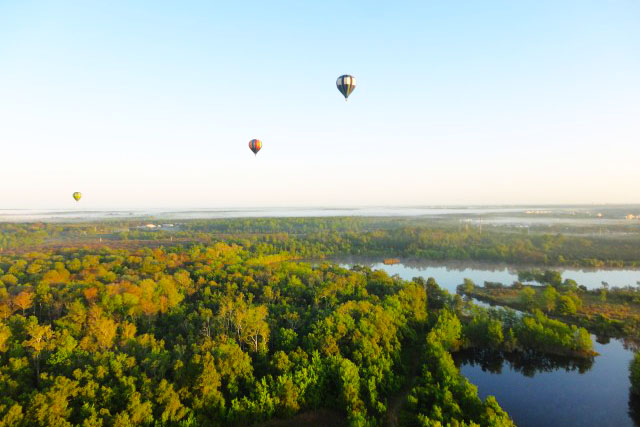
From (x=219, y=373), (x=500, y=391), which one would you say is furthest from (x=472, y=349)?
(x=219, y=373)

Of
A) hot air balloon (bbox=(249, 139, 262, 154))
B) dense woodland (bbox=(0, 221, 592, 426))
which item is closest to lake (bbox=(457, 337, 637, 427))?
dense woodland (bbox=(0, 221, 592, 426))

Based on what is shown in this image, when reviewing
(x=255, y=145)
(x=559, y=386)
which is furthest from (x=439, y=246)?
(x=559, y=386)

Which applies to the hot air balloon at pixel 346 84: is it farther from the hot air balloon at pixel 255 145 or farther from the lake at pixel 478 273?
the lake at pixel 478 273

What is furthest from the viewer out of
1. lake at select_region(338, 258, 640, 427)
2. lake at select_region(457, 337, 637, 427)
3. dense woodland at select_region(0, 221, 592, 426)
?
lake at select_region(338, 258, 640, 427)

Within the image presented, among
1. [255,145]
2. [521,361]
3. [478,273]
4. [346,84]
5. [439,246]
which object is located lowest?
[478,273]

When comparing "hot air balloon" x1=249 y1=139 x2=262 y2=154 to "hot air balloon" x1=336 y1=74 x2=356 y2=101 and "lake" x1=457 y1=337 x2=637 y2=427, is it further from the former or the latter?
"lake" x1=457 y1=337 x2=637 y2=427

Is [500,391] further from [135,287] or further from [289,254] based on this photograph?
[289,254]

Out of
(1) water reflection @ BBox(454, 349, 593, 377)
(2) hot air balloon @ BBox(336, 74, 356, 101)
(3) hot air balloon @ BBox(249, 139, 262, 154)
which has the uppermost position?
(2) hot air balloon @ BBox(336, 74, 356, 101)

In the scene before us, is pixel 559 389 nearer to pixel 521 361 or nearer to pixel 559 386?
pixel 559 386

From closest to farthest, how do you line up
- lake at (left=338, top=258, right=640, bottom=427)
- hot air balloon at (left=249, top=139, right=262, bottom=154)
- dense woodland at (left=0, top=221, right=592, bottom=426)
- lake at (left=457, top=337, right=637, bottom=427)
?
1. dense woodland at (left=0, top=221, right=592, bottom=426)
2. lake at (left=457, top=337, right=637, bottom=427)
3. lake at (left=338, top=258, right=640, bottom=427)
4. hot air balloon at (left=249, top=139, right=262, bottom=154)
